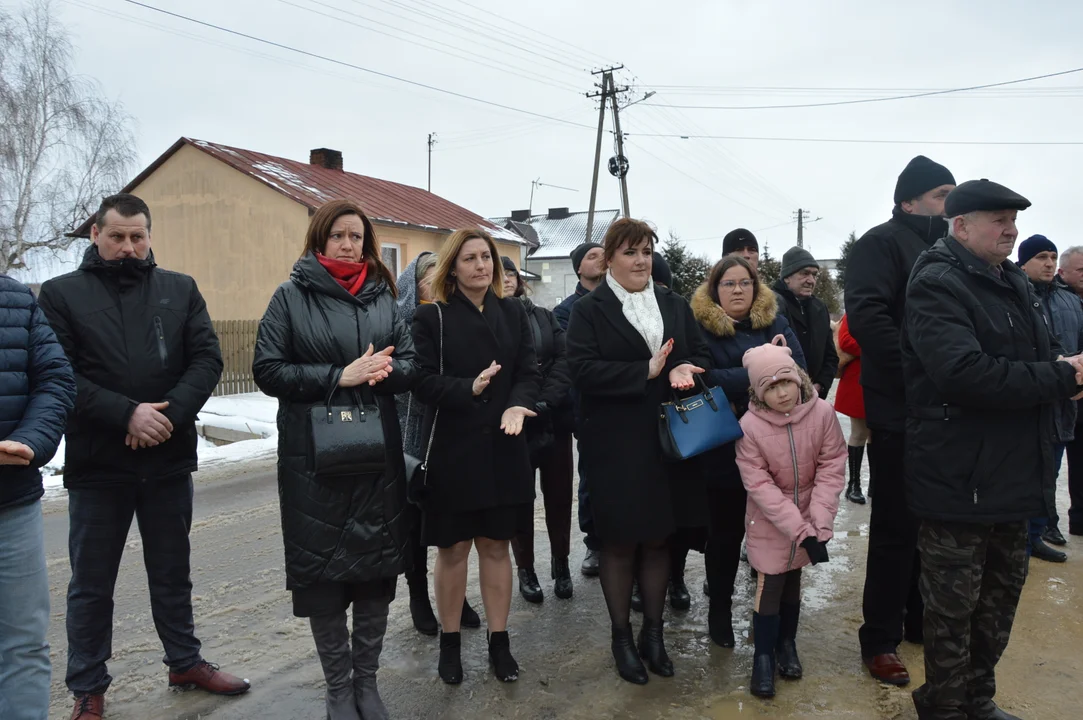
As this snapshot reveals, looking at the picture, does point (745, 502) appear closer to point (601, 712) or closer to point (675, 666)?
point (675, 666)

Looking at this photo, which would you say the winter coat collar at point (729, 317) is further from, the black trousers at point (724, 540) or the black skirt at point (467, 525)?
the black skirt at point (467, 525)

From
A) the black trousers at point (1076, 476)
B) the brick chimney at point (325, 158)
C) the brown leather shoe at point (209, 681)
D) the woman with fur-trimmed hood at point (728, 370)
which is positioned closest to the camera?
the brown leather shoe at point (209, 681)

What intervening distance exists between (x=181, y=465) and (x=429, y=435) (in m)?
1.13

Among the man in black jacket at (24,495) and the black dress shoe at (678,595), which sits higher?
the man in black jacket at (24,495)

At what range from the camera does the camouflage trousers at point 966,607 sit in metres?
2.97

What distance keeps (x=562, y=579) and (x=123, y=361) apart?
2726 mm

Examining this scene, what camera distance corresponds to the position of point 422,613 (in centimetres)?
415

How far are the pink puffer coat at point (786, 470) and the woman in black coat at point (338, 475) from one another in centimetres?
159

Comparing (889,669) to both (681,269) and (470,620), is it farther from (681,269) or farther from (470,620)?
(681,269)

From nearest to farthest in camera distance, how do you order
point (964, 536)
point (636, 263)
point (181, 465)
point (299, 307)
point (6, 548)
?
point (6, 548) → point (964, 536) → point (299, 307) → point (181, 465) → point (636, 263)

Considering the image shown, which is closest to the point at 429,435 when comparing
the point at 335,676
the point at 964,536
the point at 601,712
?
the point at 335,676

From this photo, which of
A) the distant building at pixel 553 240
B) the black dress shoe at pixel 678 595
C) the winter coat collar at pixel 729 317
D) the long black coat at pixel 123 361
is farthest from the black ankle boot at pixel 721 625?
the distant building at pixel 553 240

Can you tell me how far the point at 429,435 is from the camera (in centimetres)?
366

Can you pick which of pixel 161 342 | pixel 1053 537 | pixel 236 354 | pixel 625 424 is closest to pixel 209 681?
pixel 161 342
